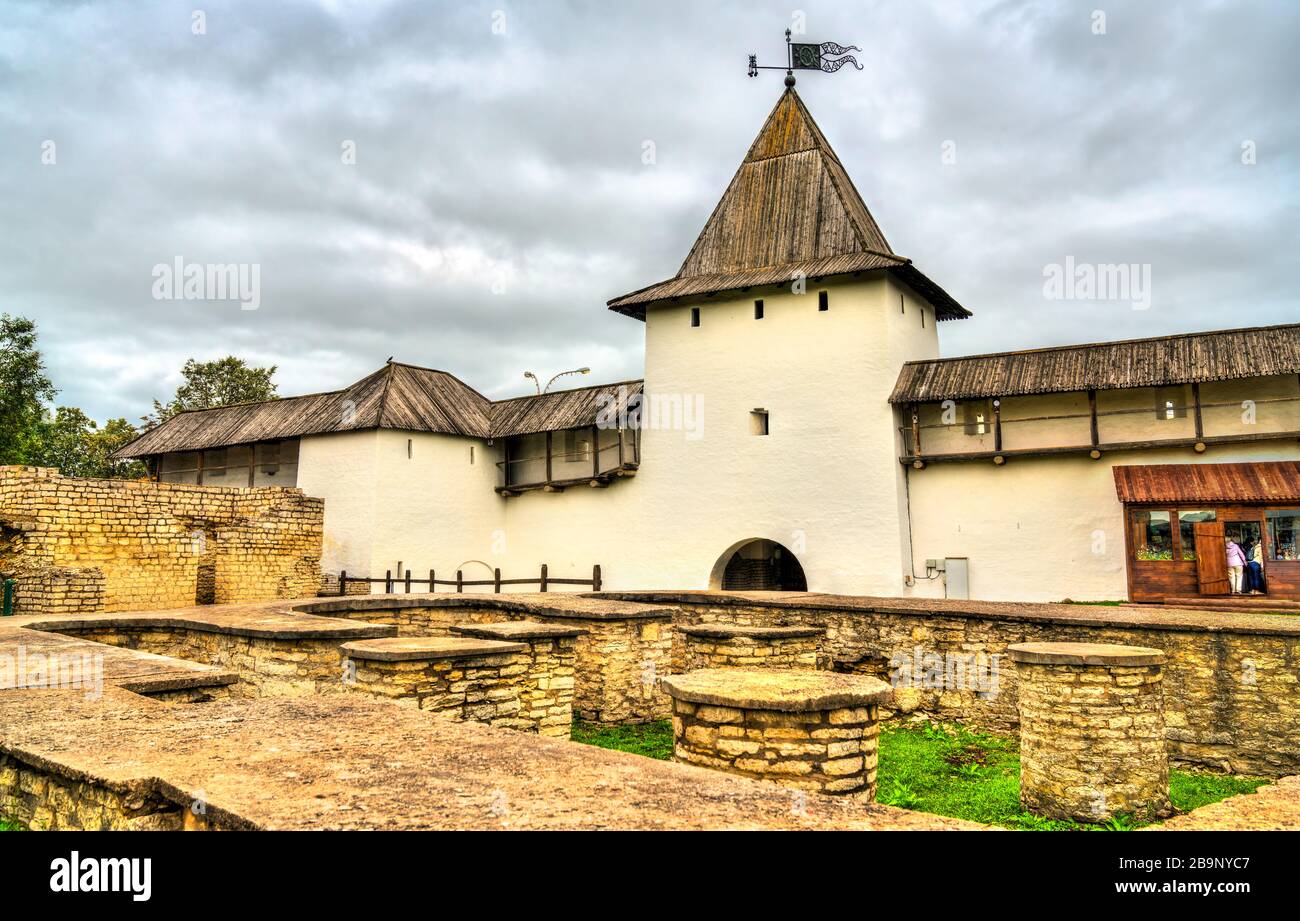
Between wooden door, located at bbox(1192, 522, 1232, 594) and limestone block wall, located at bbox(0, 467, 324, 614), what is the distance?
1770cm

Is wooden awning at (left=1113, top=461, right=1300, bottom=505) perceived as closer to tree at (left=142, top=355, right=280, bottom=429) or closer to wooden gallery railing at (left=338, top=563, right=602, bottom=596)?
wooden gallery railing at (left=338, top=563, right=602, bottom=596)

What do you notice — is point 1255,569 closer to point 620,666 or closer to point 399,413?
point 620,666

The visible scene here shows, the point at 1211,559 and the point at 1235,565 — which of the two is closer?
the point at 1235,565

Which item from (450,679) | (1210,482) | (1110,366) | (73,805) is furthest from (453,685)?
(1110,366)

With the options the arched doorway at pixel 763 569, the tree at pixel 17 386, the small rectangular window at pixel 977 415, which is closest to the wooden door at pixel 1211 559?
the small rectangular window at pixel 977 415

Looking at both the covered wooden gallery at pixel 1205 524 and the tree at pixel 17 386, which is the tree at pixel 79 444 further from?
the covered wooden gallery at pixel 1205 524

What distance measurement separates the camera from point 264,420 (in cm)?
2339

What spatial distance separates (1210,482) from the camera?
13906 mm

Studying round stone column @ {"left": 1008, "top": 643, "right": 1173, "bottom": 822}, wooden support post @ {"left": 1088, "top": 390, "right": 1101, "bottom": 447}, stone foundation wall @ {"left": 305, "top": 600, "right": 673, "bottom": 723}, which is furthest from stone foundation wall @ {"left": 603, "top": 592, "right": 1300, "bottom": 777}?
wooden support post @ {"left": 1088, "top": 390, "right": 1101, "bottom": 447}

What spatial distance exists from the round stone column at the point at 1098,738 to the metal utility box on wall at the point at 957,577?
10.0 meters

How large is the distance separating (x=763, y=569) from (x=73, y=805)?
58.4 feet

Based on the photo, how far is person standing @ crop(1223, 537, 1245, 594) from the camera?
1341 cm
